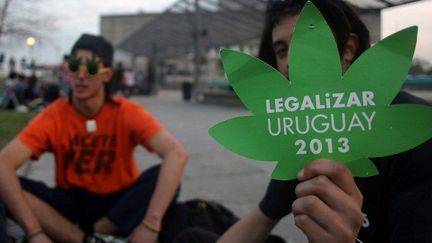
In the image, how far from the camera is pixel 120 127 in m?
3.02

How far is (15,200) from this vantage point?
2.60 meters

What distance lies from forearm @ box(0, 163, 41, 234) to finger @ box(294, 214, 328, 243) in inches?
72.0

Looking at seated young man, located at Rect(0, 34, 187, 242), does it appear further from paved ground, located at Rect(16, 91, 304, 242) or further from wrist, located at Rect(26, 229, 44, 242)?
paved ground, located at Rect(16, 91, 304, 242)

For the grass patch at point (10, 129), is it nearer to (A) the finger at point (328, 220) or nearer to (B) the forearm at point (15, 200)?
(B) the forearm at point (15, 200)

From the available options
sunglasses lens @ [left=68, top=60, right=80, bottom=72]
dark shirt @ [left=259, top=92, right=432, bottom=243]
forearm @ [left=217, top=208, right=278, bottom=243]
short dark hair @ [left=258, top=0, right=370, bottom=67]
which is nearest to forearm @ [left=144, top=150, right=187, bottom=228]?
sunglasses lens @ [left=68, top=60, right=80, bottom=72]

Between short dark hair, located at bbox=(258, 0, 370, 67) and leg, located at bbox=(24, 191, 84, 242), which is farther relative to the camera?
leg, located at bbox=(24, 191, 84, 242)

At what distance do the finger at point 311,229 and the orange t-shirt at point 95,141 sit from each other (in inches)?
74.6

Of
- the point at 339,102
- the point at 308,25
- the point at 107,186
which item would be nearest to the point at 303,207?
the point at 339,102

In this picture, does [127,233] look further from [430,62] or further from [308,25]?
[308,25]

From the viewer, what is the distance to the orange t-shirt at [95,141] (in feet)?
9.73

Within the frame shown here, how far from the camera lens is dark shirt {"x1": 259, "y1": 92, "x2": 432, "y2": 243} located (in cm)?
132

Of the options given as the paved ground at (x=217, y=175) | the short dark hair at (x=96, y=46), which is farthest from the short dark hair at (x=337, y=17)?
the paved ground at (x=217, y=175)

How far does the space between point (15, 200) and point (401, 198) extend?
1905 mm

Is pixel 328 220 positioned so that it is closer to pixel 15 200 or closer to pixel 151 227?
pixel 151 227
